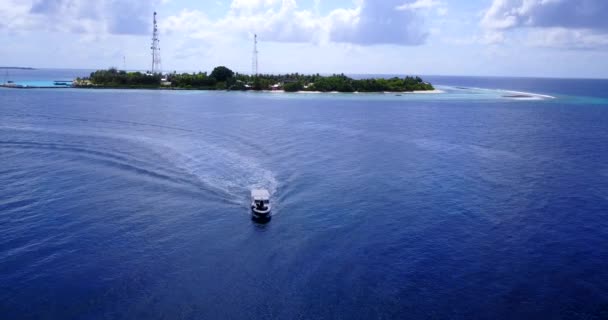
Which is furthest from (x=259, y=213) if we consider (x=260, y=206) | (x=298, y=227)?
(x=298, y=227)

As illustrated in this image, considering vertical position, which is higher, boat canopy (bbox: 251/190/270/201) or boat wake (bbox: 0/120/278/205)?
boat wake (bbox: 0/120/278/205)

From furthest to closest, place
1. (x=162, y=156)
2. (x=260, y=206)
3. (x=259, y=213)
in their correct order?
Answer: 1. (x=162, y=156)
2. (x=260, y=206)
3. (x=259, y=213)

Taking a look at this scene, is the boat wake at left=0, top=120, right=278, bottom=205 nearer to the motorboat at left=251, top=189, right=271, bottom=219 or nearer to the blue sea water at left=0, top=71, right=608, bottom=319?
the blue sea water at left=0, top=71, right=608, bottom=319

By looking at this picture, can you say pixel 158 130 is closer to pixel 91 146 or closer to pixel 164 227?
pixel 91 146

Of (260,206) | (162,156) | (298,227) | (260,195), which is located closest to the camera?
(298,227)

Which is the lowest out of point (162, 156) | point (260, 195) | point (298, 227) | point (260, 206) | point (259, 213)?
point (298, 227)

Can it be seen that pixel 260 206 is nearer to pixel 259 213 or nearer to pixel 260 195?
pixel 259 213

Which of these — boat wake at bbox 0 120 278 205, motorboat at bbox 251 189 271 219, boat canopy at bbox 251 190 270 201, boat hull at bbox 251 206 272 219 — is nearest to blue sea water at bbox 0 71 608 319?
boat wake at bbox 0 120 278 205

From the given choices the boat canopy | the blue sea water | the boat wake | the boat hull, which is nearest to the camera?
the blue sea water

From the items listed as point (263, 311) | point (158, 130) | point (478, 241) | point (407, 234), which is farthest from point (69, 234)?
point (158, 130)

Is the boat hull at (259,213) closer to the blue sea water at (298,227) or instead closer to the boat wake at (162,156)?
the blue sea water at (298,227)
